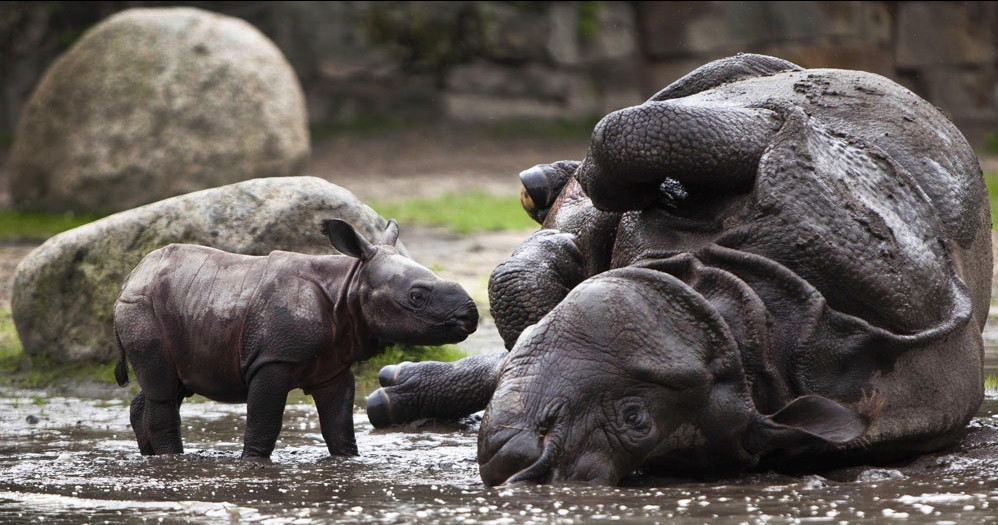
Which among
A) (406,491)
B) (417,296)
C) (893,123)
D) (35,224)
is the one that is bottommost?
(35,224)

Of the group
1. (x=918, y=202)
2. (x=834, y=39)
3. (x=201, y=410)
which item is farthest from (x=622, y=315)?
(x=834, y=39)

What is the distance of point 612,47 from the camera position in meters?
19.4

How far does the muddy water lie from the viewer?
3.37 m

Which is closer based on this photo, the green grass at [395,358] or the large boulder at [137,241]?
the large boulder at [137,241]

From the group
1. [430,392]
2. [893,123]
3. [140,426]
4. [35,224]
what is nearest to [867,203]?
[893,123]

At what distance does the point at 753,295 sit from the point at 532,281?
1178 millimetres

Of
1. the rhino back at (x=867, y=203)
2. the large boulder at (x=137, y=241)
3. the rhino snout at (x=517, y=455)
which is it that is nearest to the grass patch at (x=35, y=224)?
the large boulder at (x=137, y=241)

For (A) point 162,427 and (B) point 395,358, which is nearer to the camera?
(A) point 162,427

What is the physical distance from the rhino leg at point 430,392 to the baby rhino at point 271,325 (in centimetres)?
67

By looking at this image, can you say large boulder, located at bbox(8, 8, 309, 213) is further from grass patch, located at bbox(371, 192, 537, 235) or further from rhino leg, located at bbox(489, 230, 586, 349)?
rhino leg, located at bbox(489, 230, 586, 349)

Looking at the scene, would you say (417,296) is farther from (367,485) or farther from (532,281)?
(367,485)

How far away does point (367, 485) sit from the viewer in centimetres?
402

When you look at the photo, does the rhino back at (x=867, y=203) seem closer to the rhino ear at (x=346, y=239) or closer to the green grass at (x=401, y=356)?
the rhino ear at (x=346, y=239)

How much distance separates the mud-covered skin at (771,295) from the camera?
12.3 feet
